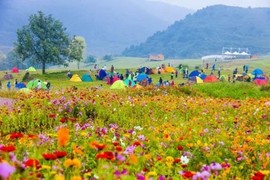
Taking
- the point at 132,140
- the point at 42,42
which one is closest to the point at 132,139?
the point at 132,140

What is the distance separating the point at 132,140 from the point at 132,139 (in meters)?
0.11

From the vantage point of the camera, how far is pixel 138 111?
38.1 feet

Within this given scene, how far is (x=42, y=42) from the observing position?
69.9m

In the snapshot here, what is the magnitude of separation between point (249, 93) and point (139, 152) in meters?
15.9

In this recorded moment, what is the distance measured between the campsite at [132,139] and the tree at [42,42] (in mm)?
53235

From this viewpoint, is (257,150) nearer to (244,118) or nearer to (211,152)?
(211,152)

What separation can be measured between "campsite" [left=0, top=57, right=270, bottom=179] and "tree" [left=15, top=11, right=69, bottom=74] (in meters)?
53.2

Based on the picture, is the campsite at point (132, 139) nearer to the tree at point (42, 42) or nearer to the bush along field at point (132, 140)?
the bush along field at point (132, 140)

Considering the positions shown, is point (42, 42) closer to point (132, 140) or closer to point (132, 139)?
point (132, 139)

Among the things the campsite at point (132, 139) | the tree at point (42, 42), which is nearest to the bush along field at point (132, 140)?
the campsite at point (132, 139)

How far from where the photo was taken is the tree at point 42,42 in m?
69.9

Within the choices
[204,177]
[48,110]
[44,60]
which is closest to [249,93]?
[48,110]

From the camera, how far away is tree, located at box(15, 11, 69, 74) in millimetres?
69938

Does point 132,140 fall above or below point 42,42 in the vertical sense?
below
